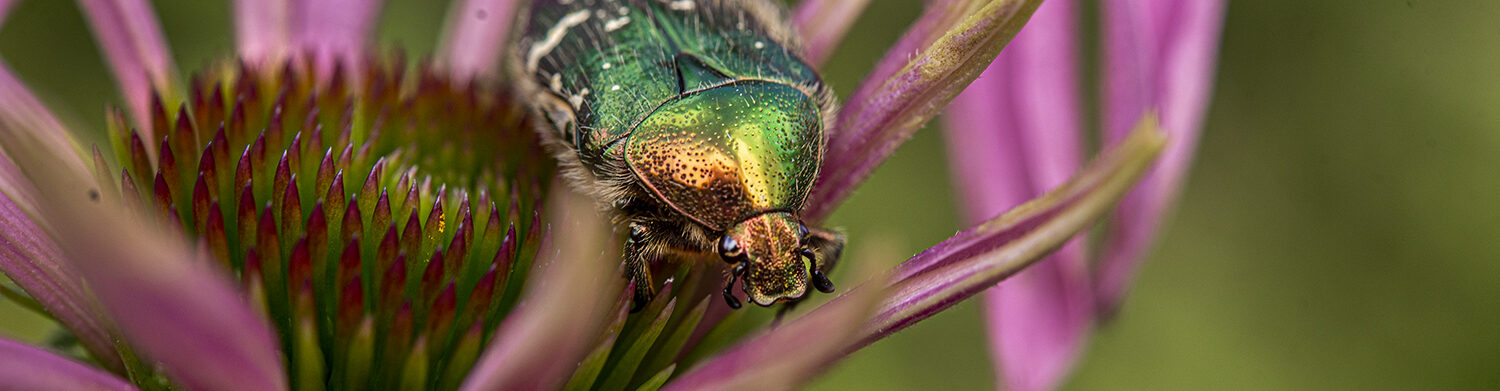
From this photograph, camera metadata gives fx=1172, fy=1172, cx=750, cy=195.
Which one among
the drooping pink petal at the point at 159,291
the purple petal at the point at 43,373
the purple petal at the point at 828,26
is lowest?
the purple petal at the point at 828,26

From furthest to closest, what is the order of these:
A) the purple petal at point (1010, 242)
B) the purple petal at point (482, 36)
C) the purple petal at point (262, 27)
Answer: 1. the purple petal at point (482, 36)
2. the purple petal at point (262, 27)
3. the purple petal at point (1010, 242)

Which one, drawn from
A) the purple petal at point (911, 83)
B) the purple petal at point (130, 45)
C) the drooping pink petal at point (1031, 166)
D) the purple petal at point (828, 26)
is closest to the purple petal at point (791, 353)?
the purple petal at point (911, 83)

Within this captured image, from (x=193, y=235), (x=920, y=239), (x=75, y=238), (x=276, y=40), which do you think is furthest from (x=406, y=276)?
(x=920, y=239)

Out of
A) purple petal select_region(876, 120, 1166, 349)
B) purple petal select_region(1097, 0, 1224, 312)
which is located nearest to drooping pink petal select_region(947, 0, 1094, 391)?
purple petal select_region(1097, 0, 1224, 312)

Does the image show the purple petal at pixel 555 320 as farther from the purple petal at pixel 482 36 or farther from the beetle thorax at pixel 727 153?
the purple petal at pixel 482 36

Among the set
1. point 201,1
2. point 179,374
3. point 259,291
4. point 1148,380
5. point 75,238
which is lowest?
point 1148,380

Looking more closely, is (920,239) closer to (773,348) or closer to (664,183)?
(664,183)

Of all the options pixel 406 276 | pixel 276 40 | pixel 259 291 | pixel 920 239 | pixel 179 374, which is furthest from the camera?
pixel 920 239
